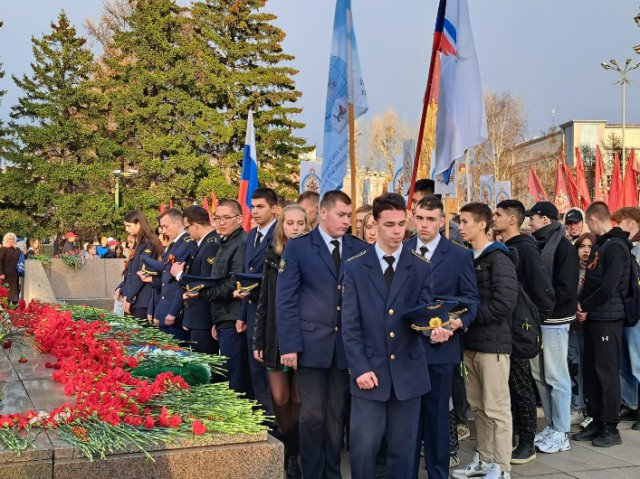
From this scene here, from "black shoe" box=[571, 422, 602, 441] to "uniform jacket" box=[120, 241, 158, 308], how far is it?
5149 millimetres

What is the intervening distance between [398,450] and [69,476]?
2114 millimetres

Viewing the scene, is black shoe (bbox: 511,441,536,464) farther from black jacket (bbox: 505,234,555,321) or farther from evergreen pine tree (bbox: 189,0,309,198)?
evergreen pine tree (bbox: 189,0,309,198)

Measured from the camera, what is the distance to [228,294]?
A: 688cm

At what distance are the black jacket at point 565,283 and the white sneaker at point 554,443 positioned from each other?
40.5 inches


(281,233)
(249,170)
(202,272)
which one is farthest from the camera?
(249,170)

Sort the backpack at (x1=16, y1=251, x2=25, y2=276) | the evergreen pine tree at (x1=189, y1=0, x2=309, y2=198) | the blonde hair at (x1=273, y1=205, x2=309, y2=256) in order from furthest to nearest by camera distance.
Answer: the evergreen pine tree at (x1=189, y1=0, x2=309, y2=198), the backpack at (x1=16, y1=251, x2=25, y2=276), the blonde hair at (x1=273, y1=205, x2=309, y2=256)

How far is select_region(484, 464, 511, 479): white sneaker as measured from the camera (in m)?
5.71

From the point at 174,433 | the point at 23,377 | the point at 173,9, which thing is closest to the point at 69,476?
the point at 174,433

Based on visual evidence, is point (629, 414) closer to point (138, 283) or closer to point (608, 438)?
point (608, 438)

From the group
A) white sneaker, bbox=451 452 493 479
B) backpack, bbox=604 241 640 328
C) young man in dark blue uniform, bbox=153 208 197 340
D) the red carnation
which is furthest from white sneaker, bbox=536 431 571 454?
the red carnation

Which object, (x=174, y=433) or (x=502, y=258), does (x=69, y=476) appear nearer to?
(x=174, y=433)

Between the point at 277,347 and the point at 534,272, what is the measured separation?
2362 millimetres

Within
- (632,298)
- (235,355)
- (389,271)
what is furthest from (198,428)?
(632,298)

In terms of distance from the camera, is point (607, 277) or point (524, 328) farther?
point (607, 277)
